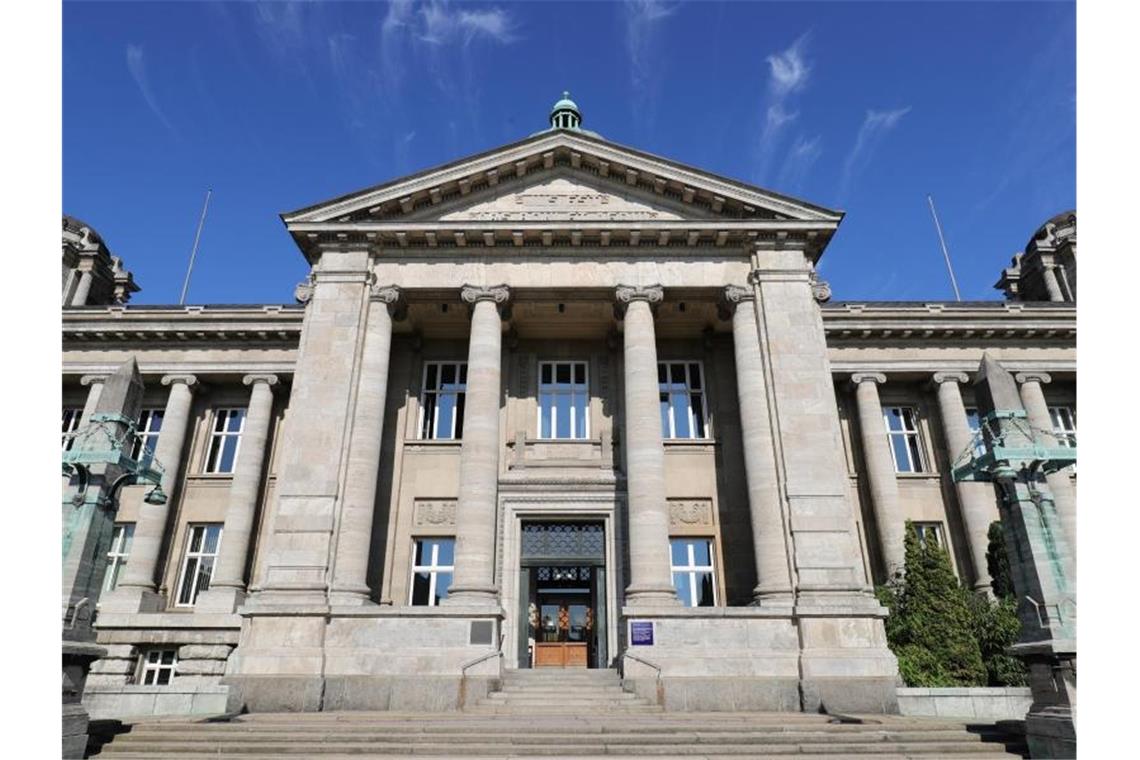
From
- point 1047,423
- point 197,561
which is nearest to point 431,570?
point 197,561

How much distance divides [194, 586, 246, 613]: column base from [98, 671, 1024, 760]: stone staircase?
1038 cm

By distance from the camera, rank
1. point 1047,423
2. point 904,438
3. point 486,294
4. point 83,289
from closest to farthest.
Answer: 1. point 486,294
2. point 1047,423
3. point 904,438
4. point 83,289

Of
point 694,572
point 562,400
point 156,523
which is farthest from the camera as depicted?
point 156,523

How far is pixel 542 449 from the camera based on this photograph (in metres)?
22.5

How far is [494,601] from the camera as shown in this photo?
678 inches

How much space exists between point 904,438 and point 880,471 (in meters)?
3.39

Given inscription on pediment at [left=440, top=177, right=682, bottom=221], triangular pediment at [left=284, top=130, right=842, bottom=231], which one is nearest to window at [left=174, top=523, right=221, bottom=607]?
triangular pediment at [left=284, top=130, right=842, bottom=231]

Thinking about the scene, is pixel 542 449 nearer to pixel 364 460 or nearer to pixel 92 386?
pixel 364 460

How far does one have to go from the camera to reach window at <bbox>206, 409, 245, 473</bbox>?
1091 inches

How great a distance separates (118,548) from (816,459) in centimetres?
2498

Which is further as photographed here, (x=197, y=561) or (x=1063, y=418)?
(x=1063, y=418)

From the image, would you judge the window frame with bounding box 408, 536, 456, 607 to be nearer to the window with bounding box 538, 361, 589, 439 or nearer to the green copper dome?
the window with bounding box 538, 361, 589, 439

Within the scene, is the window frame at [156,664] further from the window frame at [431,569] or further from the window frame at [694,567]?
the window frame at [694,567]

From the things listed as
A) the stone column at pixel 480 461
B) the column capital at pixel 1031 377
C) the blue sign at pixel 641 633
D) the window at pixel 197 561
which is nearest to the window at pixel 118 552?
the window at pixel 197 561
